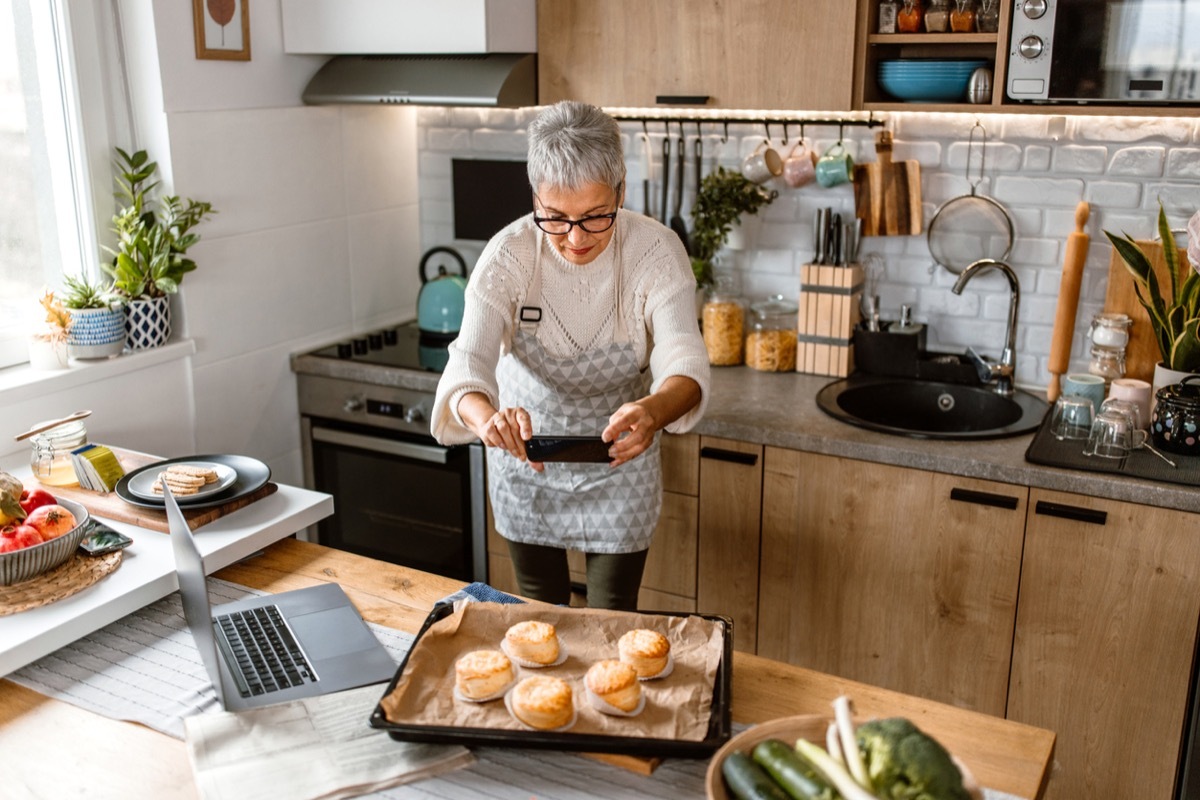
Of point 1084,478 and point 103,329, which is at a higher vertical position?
point 103,329

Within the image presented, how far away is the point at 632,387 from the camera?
2.32 m

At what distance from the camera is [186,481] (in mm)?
2152

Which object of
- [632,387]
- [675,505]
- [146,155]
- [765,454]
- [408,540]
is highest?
[146,155]

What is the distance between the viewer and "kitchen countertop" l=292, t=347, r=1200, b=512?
2.22m

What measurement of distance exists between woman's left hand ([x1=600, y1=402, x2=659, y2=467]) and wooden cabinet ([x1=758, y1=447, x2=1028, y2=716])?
759 millimetres

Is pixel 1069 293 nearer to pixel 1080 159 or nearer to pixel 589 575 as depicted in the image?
pixel 1080 159

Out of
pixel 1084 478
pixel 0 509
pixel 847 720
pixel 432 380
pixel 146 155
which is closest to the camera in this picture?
pixel 847 720

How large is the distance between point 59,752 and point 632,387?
126cm

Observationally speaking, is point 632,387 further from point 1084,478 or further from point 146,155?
point 146,155

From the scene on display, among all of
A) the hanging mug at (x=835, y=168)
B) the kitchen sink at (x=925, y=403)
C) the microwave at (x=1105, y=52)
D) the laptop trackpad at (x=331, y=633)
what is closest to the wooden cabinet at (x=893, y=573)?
the kitchen sink at (x=925, y=403)

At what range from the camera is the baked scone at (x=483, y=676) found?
148 centimetres

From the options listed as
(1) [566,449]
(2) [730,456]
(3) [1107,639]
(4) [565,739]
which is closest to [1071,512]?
(3) [1107,639]

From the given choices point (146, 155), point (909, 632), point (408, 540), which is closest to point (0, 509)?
point (146, 155)

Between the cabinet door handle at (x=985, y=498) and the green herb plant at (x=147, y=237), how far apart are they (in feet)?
6.26
